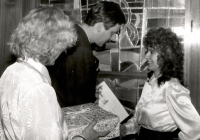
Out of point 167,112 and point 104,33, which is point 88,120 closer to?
point 167,112

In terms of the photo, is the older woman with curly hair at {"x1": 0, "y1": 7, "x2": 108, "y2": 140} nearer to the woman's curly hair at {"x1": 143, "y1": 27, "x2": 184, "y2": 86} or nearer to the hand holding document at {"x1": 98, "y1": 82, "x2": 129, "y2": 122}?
the woman's curly hair at {"x1": 143, "y1": 27, "x2": 184, "y2": 86}

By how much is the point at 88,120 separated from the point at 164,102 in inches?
20.2

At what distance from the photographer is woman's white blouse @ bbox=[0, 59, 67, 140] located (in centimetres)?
70

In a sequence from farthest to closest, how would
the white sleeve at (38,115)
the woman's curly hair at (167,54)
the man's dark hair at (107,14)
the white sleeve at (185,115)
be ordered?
1. the man's dark hair at (107,14)
2. the woman's curly hair at (167,54)
3. the white sleeve at (185,115)
4. the white sleeve at (38,115)

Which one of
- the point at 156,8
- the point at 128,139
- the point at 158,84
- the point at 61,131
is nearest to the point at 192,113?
the point at 158,84

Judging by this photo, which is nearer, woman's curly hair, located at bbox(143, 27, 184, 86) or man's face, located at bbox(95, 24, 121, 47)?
woman's curly hair, located at bbox(143, 27, 184, 86)

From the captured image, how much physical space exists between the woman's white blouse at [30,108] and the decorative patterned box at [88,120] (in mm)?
229

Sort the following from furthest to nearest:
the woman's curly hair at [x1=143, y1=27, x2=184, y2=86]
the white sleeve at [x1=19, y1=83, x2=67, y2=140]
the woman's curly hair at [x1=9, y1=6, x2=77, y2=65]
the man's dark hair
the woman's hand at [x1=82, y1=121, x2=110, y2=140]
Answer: the man's dark hair → the woman's curly hair at [x1=143, y1=27, x2=184, y2=86] → the woman's hand at [x1=82, y1=121, x2=110, y2=140] → the woman's curly hair at [x1=9, y1=6, x2=77, y2=65] → the white sleeve at [x1=19, y1=83, x2=67, y2=140]

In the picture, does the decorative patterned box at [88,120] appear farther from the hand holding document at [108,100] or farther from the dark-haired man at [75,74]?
the hand holding document at [108,100]

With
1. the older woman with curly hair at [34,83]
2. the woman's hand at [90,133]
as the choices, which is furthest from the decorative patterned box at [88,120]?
the older woman with curly hair at [34,83]

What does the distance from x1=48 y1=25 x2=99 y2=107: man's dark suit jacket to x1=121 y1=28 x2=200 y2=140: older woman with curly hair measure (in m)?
0.35

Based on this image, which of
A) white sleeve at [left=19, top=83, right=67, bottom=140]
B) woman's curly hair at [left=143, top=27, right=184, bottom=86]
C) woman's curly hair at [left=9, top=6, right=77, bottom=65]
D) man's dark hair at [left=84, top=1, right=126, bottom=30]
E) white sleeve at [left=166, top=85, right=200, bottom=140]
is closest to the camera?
white sleeve at [left=19, top=83, right=67, bottom=140]

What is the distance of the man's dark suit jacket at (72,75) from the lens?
1.40 m

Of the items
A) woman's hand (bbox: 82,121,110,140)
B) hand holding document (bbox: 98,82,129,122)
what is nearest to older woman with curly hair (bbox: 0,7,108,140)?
woman's hand (bbox: 82,121,110,140)
